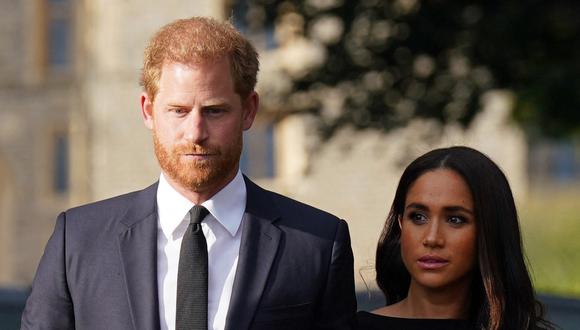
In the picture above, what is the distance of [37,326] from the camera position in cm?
299

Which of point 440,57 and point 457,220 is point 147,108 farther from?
point 440,57

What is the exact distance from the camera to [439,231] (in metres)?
3.55

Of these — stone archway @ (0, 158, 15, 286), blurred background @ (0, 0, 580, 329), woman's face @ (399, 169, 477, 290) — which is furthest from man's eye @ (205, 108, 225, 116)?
stone archway @ (0, 158, 15, 286)

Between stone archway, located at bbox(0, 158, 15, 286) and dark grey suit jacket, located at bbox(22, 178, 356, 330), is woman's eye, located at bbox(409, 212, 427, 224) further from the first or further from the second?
stone archway, located at bbox(0, 158, 15, 286)

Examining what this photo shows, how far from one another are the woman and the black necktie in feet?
2.68

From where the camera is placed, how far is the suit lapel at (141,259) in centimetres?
296

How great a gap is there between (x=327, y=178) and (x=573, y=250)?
36.2 feet

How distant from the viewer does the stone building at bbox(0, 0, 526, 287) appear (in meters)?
25.0

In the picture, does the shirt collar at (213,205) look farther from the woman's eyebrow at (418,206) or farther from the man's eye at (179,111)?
the woman's eyebrow at (418,206)

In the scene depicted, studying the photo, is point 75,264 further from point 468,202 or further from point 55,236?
point 468,202

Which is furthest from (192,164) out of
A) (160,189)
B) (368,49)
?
(368,49)

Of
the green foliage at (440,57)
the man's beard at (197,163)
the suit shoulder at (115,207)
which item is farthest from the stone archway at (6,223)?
the man's beard at (197,163)

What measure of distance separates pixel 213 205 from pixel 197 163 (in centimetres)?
16

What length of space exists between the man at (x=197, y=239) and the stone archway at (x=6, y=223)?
2678cm
